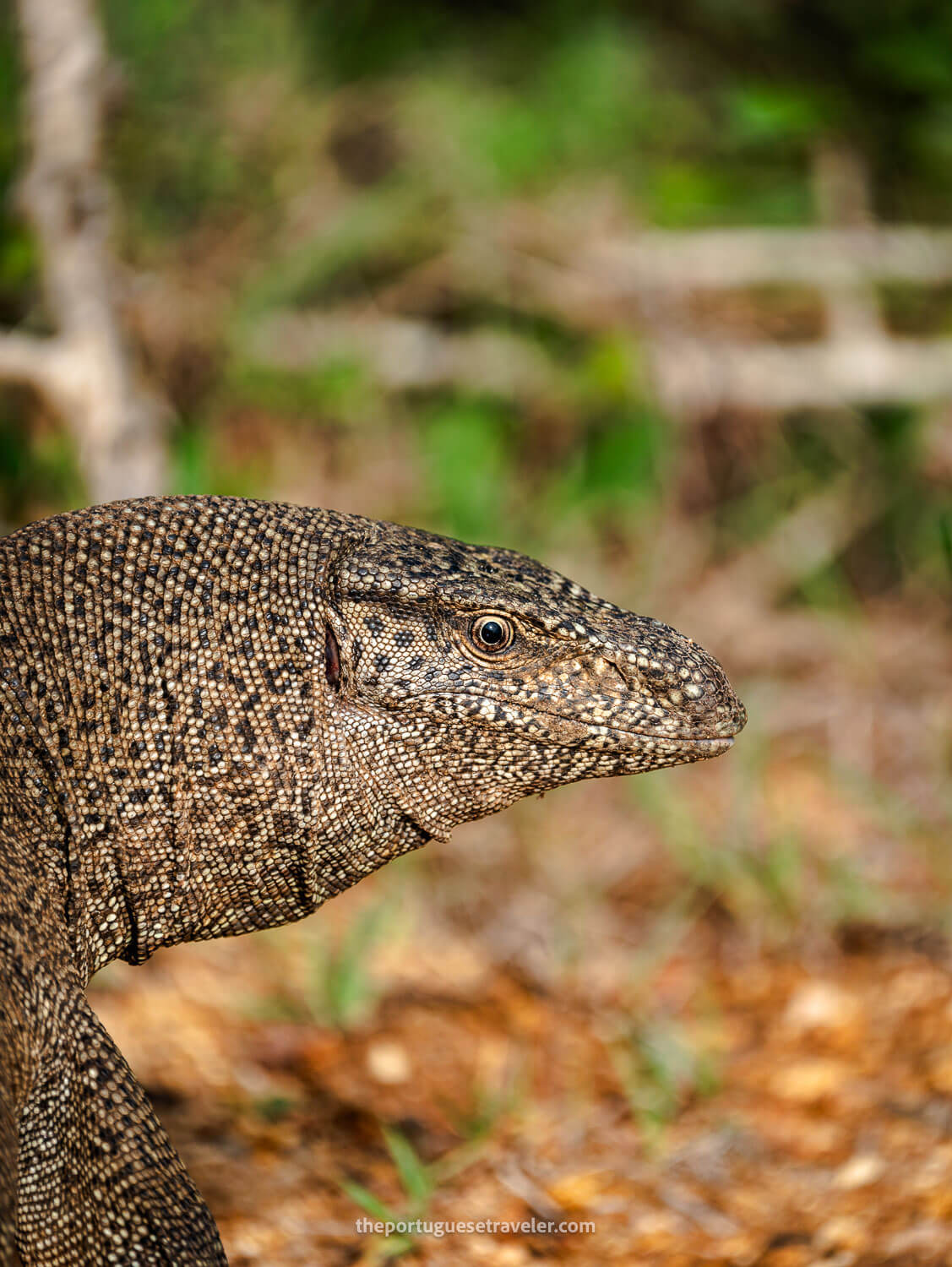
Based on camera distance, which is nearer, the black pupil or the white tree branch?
the black pupil

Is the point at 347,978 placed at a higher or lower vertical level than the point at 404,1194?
lower

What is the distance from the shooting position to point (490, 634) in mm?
3297

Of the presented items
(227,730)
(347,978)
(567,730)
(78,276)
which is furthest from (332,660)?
(78,276)

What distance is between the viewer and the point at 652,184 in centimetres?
926

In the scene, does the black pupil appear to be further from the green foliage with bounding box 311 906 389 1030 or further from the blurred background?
the green foliage with bounding box 311 906 389 1030

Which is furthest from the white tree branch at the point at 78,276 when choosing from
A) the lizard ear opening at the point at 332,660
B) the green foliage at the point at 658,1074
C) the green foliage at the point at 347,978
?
the green foliage at the point at 658,1074

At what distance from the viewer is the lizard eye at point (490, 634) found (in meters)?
3.29

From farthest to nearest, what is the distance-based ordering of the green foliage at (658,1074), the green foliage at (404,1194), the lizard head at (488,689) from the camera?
the green foliage at (658,1074) → the green foliage at (404,1194) → the lizard head at (488,689)

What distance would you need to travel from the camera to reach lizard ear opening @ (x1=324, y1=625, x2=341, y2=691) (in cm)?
325

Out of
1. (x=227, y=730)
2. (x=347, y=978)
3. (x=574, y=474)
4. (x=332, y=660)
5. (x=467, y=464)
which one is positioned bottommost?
(x=347, y=978)

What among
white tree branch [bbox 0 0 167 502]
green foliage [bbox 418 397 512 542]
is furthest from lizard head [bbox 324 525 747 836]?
green foliage [bbox 418 397 512 542]

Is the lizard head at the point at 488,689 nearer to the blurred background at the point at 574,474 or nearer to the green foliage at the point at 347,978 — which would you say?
the blurred background at the point at 574,474

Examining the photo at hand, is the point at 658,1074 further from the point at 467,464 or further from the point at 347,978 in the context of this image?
the point at 467,464

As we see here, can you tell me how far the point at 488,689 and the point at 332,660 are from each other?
1.39 feet
